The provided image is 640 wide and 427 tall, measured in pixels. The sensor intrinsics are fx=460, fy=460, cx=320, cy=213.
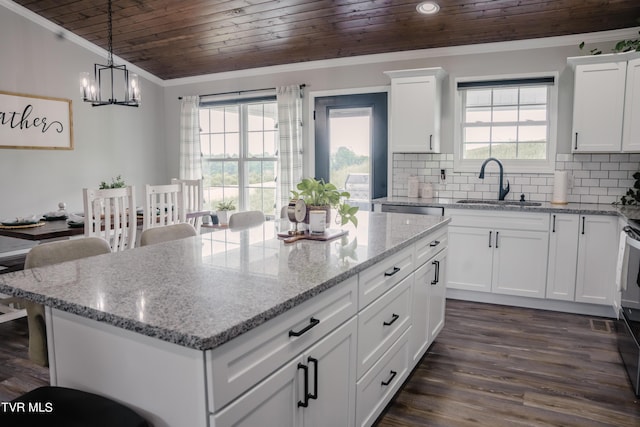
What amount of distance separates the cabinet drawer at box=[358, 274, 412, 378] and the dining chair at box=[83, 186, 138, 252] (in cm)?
225

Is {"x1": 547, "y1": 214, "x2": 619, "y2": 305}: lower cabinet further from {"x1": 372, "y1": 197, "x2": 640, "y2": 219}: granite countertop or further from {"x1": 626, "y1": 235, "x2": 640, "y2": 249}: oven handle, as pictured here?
{"x1": 626, "y1": 235, "x2": 640, "y2": 249}: oven handle

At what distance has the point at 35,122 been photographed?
5059mm

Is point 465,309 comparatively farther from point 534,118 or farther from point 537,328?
point 534,118

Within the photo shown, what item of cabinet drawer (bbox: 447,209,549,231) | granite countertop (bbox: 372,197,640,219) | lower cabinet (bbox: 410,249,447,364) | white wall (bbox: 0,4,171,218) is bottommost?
lower cabinet (bbox: 410,249,447,364)

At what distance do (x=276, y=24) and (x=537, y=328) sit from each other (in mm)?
3629

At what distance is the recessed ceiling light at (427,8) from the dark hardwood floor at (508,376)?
104 inches

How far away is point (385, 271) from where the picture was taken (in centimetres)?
213

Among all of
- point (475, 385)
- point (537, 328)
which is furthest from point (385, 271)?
point (537, 328)

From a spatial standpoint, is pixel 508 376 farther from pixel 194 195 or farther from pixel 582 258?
pixel 194 195

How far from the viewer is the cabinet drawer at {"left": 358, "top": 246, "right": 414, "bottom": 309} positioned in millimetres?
1905

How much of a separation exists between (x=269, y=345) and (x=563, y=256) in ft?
11.3

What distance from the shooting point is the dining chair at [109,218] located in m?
3.46

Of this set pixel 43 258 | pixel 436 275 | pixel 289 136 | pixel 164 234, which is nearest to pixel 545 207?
pixel 436 275

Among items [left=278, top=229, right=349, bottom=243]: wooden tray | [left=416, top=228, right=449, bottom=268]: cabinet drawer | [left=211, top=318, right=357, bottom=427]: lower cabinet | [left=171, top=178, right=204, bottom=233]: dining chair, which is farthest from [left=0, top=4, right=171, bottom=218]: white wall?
[left=211, top=318, right=357, bottom=427]: lower cabinet
